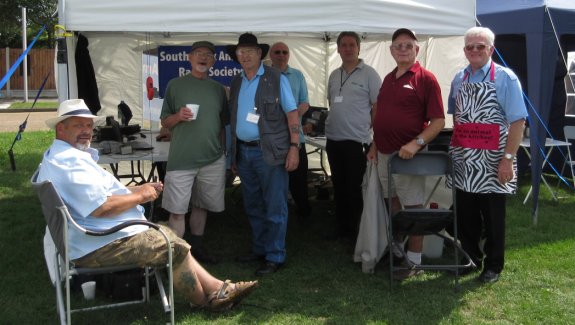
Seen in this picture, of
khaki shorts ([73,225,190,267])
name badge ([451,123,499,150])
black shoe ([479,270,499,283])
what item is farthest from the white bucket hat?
black shoe ([479,270,499,283])

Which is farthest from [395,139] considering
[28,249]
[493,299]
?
[28,249]

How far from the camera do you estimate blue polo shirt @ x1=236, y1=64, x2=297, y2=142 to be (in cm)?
378

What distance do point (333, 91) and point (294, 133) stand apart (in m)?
1.00

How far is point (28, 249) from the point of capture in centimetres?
445

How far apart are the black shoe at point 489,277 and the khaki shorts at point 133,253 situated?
209cm

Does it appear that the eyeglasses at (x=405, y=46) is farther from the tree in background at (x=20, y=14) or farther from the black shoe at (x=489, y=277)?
the tree in background at (x=20, y=14)

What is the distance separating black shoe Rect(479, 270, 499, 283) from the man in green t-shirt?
1.88m

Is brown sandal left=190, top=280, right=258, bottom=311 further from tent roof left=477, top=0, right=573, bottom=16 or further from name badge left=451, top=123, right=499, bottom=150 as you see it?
tent roof left=477, top=0, right=573, bottom=16

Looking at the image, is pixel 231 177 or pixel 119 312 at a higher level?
pixel 231 177

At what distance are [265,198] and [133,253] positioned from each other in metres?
1.29

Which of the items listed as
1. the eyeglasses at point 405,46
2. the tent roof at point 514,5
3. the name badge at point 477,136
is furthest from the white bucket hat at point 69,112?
the tent roof at point 514,5

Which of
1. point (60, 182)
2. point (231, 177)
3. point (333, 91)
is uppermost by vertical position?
point (333, 91)

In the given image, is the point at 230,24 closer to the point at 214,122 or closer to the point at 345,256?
the point at 214,122

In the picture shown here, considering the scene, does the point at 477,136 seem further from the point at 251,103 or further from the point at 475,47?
the point at 251,103
